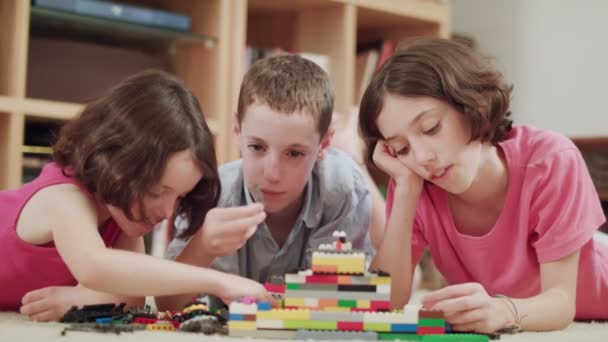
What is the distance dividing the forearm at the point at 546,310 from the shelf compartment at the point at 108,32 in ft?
4.58

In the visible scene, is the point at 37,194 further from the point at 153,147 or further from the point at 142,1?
the point at 142,1

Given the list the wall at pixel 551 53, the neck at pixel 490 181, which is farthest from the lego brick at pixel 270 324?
the wall at pixel 551 53

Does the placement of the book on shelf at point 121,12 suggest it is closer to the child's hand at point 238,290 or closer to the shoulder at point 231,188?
the shoulder at point 231,188

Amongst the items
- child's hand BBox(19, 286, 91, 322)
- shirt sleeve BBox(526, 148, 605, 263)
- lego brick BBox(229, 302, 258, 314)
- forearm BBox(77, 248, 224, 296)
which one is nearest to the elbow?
forearm BBox(77, 248, 224, 296)

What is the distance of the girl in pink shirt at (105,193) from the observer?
1.10m

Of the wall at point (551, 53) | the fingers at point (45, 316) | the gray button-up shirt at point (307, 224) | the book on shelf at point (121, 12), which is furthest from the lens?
the wall at point (551, 53)

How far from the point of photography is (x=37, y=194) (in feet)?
4.00

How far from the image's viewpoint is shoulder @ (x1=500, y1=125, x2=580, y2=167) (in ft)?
4.17

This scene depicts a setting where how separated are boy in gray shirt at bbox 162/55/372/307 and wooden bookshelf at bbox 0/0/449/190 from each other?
2.03ft

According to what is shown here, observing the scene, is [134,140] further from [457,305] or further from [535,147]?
[535,147]

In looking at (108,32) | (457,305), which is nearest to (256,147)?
(457,305)

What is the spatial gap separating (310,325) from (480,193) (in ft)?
1.76

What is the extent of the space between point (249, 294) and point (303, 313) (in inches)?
4.9

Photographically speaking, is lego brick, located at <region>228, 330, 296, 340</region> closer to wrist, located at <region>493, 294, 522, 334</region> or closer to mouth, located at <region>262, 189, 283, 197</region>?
wrist, located at <region>493, 294, 522, 334</region>
